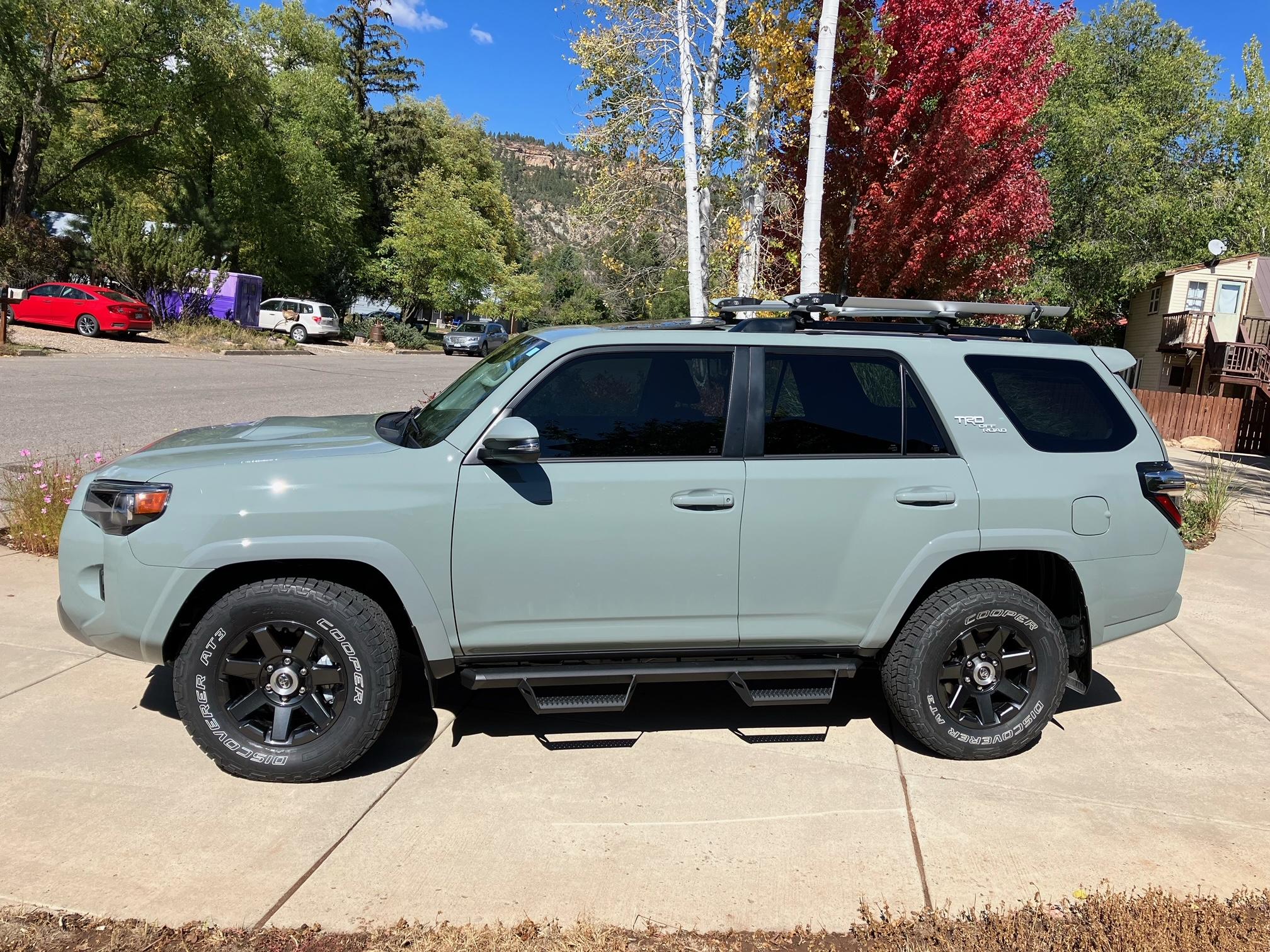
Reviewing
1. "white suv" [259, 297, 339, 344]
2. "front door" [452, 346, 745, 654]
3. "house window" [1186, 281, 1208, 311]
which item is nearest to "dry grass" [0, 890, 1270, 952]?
"front door" [452, 346, 745, 654]

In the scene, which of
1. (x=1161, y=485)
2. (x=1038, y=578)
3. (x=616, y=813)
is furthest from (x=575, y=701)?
(x=1161, y=485)

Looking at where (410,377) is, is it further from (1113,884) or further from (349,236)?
(349,236)

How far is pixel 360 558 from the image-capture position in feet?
11.5

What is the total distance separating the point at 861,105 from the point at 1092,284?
2237 centimetres

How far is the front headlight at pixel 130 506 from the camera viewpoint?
138 inches

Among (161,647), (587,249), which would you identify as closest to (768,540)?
(161,647)

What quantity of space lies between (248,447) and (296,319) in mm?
38471

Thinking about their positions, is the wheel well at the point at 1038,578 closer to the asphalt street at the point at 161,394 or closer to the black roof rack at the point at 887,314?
the black roof rack at the point at 887,314

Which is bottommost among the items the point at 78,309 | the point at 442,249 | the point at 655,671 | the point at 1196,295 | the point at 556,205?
the point at 655,671

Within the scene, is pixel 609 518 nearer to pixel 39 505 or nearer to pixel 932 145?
pixel 39 505

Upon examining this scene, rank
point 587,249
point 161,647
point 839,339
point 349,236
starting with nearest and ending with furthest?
1. point 161,647
2. point 839,339
3. point 587,249
4. point 349,236

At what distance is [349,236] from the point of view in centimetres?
4781

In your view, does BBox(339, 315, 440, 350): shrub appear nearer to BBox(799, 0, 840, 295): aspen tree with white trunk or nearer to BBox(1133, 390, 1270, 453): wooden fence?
BBox(1133, 390, 1270, 453): wooden fence

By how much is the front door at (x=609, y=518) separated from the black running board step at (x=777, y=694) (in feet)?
0.55
